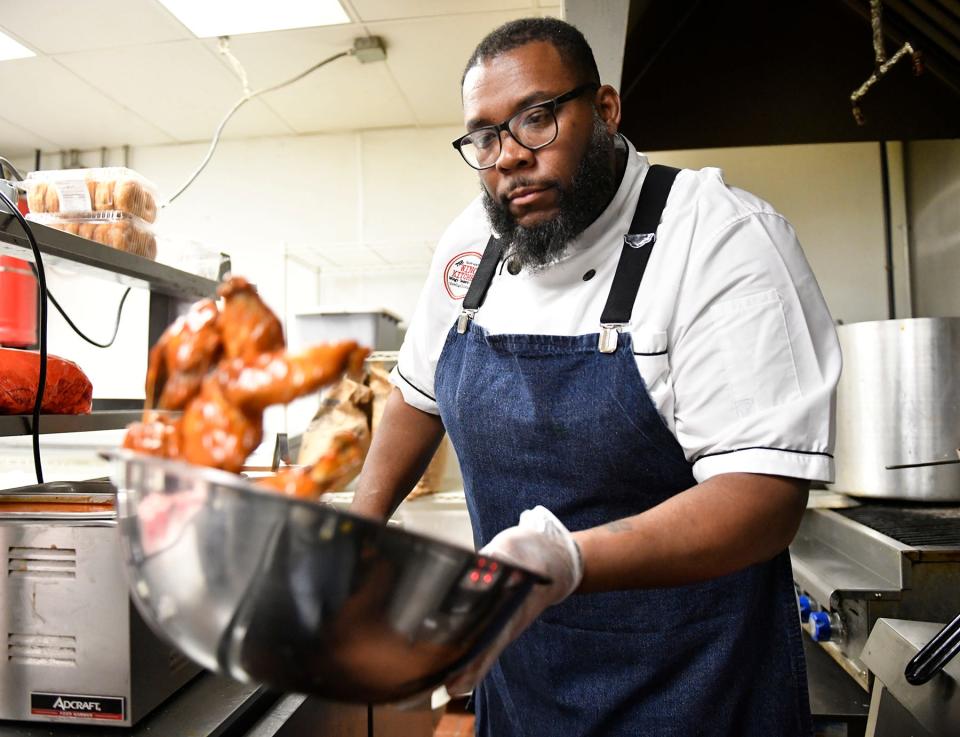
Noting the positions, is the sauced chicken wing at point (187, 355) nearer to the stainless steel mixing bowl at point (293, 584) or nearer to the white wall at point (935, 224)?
the stainless steel mixing bowl at point (293, 584)

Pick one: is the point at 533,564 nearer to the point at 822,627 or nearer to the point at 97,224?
the point at 97,224

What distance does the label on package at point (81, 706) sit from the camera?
0.82m

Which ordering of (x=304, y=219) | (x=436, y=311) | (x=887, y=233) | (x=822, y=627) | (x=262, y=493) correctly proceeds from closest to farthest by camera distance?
(x=262, y=493)
(x=436, y=311)
(x=822, y=627)
(x=887, y=233)
(x=304, y=219)

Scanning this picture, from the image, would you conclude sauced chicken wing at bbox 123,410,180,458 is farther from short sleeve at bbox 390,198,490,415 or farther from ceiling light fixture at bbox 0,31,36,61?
ceiling light fixture at bbox 0,31,36,61

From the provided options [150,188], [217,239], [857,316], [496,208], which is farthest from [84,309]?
[857,316]

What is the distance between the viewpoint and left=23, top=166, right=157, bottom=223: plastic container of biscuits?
1303 mm

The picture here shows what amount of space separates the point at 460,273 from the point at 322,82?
8.31 ft

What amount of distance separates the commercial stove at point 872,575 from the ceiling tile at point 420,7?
218 centimetres

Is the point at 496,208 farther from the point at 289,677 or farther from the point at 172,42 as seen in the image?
the point at 172,42

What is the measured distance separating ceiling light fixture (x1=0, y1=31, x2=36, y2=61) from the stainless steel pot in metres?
3.36

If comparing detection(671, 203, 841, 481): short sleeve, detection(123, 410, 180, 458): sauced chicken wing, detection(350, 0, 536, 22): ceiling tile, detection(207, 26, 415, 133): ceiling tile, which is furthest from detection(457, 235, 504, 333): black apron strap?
detection(207, 26, 415, 133): ceiling tile

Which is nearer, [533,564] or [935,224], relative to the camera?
[533,564]

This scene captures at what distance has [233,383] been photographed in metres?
0.49

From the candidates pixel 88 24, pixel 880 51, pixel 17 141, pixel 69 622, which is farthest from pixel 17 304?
pixel 17 141
